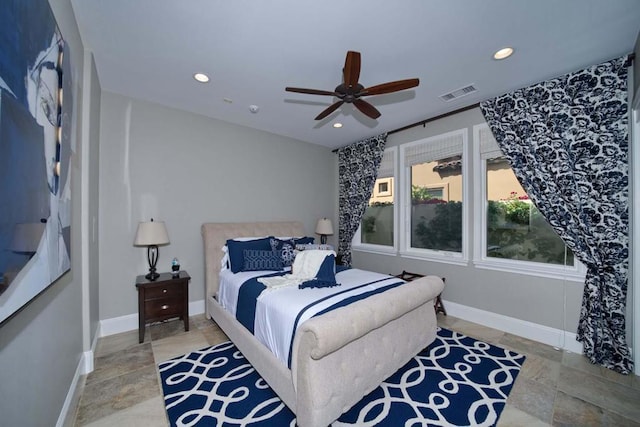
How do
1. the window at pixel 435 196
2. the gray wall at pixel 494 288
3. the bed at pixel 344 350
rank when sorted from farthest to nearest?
the window at pixel 435 196 < the gray wall at pixel 494 288 < the bed at pixel 344 350

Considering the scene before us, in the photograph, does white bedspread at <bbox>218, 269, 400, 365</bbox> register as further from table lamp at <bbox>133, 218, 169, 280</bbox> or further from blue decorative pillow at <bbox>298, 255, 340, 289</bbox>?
table lamp at <bbox>133, 218, 169, 280</bbox>

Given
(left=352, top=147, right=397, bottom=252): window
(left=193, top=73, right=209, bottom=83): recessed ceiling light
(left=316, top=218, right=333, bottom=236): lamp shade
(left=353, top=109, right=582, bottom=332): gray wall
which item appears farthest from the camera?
(left=316, top=218, right=333, bottom=236): lamp shade

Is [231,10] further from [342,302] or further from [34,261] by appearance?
[342,302]

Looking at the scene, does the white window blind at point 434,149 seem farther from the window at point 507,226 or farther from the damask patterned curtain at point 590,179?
the damask patterned curtain at point 590,179

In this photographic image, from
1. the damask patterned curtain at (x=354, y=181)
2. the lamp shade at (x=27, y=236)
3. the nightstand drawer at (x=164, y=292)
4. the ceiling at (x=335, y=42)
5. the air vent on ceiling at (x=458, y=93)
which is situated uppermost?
the ceiling at (x=335, y=42)

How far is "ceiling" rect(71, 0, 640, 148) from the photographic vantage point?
5.96 feet

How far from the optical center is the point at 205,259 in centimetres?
360

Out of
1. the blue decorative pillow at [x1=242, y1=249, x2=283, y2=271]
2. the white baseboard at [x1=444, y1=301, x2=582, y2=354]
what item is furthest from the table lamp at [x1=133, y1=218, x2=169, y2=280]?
the white baseboard at [x1=444, y1=301, x2=582, y2=354]

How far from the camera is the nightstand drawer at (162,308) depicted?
2.92 m

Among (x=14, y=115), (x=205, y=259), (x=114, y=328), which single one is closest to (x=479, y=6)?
(x=14, y=115)

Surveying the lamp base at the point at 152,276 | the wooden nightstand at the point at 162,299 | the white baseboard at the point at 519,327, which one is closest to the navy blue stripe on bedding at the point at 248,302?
the wooden nightstand at the point at 162,299

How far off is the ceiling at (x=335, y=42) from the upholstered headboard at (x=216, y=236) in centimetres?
174

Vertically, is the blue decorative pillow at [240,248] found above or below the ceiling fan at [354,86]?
below

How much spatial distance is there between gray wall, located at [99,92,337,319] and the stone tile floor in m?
0.80
